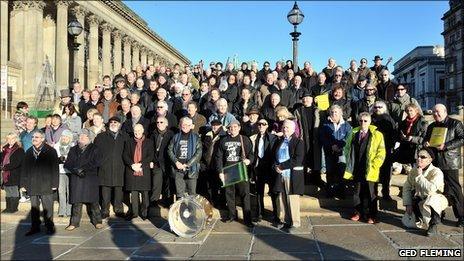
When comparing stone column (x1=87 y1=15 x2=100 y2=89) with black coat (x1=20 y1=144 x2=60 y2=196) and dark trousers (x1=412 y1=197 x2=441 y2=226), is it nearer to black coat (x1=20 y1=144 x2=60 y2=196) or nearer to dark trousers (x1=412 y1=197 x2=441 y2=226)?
black coat (x1=20 y1=144 x2=60 y2=196)

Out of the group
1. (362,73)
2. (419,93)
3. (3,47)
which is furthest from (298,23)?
(419,93)

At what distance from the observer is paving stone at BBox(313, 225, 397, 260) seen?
597cm

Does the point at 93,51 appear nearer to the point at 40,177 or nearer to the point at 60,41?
the point at 60,41

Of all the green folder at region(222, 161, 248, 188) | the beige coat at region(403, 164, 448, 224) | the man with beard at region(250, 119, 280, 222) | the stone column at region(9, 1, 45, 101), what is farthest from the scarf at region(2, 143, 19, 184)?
the stone column at region(9, 1, 45, 101)

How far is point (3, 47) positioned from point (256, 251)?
28.5 meters

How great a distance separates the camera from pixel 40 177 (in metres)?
7.71

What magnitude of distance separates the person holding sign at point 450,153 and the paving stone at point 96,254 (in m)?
5.43

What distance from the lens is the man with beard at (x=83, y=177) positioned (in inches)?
Answer: 308

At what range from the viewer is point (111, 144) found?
838 centimetres

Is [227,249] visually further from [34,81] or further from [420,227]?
[34,81]

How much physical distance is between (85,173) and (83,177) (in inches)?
3.2

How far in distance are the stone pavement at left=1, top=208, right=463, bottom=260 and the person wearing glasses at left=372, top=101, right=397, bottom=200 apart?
859 millimetres

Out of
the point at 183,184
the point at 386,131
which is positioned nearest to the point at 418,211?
the point at 386,131

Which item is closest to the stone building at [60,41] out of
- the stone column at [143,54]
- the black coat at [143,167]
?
the stone column at [143,54]
